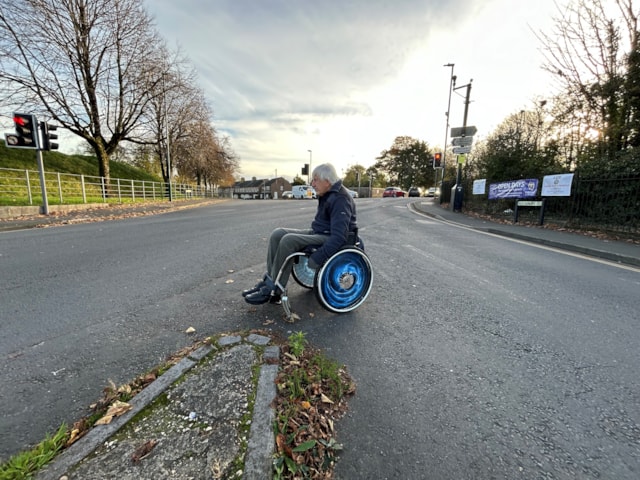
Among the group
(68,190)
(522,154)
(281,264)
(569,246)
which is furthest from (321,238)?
(68,190)

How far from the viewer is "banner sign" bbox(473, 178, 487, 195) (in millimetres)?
13625

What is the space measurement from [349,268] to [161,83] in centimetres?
2214

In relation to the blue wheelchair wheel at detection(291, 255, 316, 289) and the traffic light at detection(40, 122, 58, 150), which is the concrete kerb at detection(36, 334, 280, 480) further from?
the traffic light at detection(40, 122, 58, 150)

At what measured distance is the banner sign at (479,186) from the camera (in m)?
13.6

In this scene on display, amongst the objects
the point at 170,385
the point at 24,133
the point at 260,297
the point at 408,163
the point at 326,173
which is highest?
the point at 408,163

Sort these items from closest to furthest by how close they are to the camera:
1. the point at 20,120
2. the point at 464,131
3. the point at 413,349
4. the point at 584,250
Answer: the point at 413,349 < the point at 584,250 < the point at 20,120 < the point at 464,131

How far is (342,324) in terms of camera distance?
2820 millimetres

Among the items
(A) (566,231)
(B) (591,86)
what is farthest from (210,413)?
(B) (591,86)

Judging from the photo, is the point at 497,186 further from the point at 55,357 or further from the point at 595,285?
the point at 55,357

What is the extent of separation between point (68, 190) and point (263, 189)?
224 feet

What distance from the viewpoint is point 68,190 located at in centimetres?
1845

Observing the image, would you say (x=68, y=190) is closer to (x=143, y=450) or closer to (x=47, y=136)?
(x=47, y=136)

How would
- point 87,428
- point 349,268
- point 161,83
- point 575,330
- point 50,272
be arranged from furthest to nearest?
point 161,83
point 50,272
point 349,268
point 575,330
point 87,428

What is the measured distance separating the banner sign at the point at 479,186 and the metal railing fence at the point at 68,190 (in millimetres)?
19294
